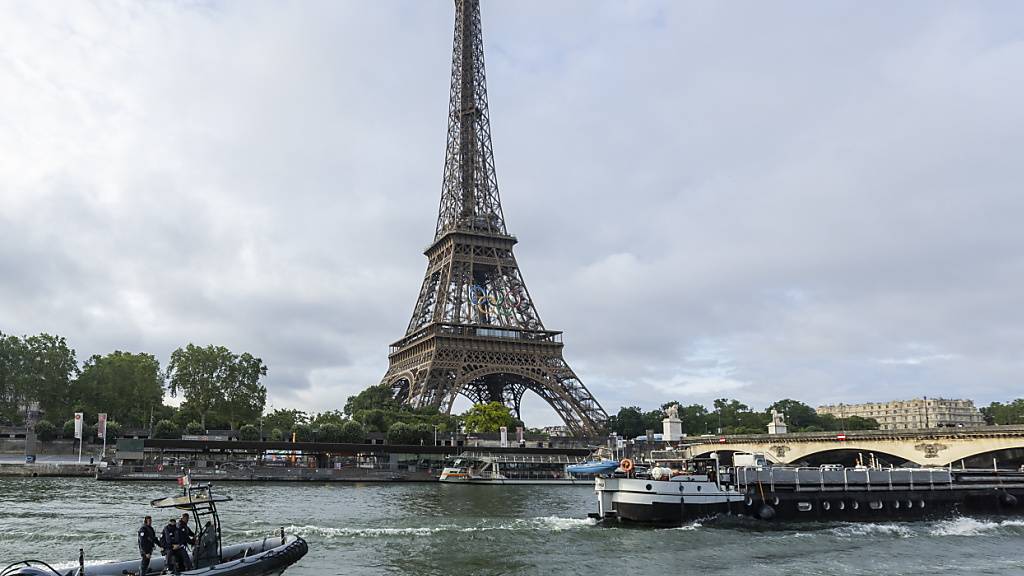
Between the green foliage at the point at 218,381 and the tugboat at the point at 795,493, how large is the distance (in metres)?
76.9

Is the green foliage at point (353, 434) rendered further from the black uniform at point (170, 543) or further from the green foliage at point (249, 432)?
the black uniform at point (170, 543)

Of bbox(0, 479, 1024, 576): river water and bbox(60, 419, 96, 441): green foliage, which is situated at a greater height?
bbox(60, 419, 96, 441): green foliage

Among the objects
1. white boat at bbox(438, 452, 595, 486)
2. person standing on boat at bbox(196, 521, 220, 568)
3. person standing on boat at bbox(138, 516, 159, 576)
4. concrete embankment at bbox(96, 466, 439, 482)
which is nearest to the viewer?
person standing on boat at bbox(138, 516, 159, 576)

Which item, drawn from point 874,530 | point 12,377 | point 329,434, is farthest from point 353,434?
point 874,530

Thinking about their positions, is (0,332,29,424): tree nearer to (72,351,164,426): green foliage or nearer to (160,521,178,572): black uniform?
(72,351,164,426): green foliage

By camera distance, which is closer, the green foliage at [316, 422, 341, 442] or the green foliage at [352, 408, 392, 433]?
the green foliage at [316, 422, 341, 442]

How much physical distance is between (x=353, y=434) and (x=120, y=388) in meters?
36.5

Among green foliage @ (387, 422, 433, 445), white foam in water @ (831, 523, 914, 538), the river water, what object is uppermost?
green foliage @ (387, 422, 433, 445)

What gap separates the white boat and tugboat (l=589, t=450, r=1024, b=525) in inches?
1267

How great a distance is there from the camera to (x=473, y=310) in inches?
4611

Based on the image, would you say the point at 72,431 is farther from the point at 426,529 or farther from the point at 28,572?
the point at 28,572

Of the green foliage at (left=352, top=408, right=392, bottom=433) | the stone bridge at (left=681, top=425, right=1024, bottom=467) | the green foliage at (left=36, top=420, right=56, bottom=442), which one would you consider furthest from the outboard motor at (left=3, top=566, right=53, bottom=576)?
the green foliage at (left=36, top=420, right=56, bottom=442)

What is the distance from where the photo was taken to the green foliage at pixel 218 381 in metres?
112

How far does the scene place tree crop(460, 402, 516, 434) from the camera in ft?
352
